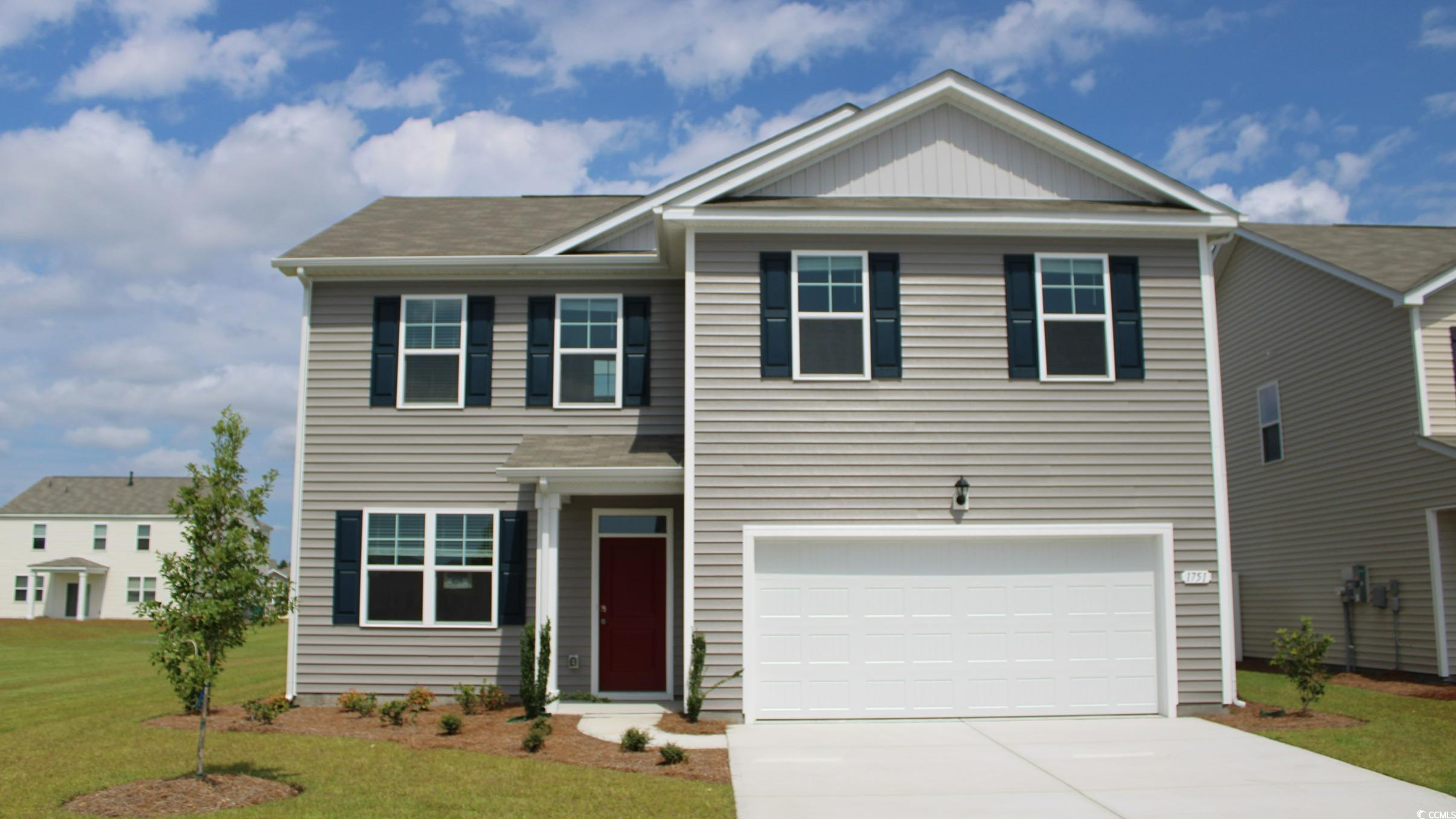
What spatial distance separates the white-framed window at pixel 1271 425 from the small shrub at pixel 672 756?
13.3 metres

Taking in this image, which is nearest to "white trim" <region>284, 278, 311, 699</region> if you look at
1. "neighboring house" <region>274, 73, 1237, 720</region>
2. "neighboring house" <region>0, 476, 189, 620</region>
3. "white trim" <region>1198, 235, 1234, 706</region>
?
"neighboring house" <region>274, 73, 1237, 720</region>

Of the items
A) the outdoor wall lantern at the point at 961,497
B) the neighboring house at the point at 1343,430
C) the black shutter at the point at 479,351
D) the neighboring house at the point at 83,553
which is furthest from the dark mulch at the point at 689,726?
the neighboring house at the point at 83,553

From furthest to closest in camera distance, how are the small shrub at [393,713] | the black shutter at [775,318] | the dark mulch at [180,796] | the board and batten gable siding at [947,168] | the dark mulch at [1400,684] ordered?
the dark mulch at [1400,684], the board and batten gable siding at [947,168], the black shutter at [775,318], the small shrub at [393,713], the dark mulch at [180,796]

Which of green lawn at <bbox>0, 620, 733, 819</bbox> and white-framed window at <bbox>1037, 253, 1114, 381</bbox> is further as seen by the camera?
white-framed window at <bbox>1037, 253, 1114, 381</bbox>

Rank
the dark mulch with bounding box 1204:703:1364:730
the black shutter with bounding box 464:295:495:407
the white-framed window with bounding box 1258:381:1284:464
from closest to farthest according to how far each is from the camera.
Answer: the dark mulch with bounding box 1204:703:1364:730 → the black shutter with bounding box 464:295:495:407 → the white-framed window with bounding box 1258:381:1284:464

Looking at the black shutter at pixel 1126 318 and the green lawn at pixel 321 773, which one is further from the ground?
the black shutter at pixel 1126 318

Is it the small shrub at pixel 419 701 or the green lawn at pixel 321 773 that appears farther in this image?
the small shrub at pixel 419 701

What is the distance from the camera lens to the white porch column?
1260 centimetres

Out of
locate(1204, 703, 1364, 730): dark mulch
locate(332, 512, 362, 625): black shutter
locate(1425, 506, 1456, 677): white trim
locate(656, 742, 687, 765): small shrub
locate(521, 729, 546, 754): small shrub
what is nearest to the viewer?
locate(656, 742, 687, 765): small shrub

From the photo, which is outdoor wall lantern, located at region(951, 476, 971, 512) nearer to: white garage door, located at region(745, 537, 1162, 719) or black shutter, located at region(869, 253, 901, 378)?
white garage door, located at region(745, 537, 1162, 719)

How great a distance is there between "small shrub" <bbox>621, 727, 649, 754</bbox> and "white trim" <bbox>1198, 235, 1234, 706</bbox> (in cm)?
653

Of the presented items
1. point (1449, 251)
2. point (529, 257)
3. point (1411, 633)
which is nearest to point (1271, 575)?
point (1411, 633)

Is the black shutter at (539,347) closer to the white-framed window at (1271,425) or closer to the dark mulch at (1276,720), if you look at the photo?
the dark mulch at (1276,720)

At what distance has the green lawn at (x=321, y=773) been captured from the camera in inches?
308
